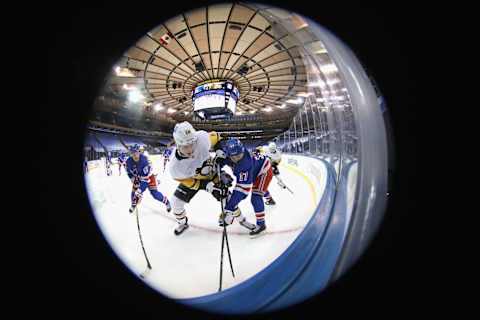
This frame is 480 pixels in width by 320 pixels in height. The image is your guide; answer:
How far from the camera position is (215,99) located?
248cm

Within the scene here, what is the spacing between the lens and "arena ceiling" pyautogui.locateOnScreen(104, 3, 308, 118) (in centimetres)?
222

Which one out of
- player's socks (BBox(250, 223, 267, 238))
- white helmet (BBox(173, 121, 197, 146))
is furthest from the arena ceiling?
player's socks (BBox(250, 223, 267, 238))

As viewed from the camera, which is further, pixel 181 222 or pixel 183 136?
pixel 181 222

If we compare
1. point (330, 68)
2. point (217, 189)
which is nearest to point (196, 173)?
point (217, 189)

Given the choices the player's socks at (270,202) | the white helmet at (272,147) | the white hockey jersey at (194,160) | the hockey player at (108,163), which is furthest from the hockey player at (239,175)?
the hockey player at (108,163)

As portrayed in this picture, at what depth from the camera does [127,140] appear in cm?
209

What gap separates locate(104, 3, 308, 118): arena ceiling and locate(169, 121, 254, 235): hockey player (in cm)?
79

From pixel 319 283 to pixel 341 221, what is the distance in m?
0.58

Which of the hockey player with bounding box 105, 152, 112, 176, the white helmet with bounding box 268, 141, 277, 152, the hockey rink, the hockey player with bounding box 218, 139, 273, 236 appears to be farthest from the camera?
the white helmet with bounding box 268, 141, 277, 152

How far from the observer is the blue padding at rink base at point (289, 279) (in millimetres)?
787

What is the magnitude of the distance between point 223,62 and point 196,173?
2.18 meters

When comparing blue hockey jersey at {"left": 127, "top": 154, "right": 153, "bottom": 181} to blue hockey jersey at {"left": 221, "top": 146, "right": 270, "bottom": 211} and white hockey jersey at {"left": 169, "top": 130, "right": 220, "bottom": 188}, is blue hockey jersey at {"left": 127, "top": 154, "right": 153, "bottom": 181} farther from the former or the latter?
blue hockey jersey at {"left": 221, "top": 146, "right": 270, "bottom": 211}

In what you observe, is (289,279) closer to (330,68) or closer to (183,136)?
(183,136)

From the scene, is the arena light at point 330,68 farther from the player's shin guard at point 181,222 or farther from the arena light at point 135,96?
the arena light at point 135,96
